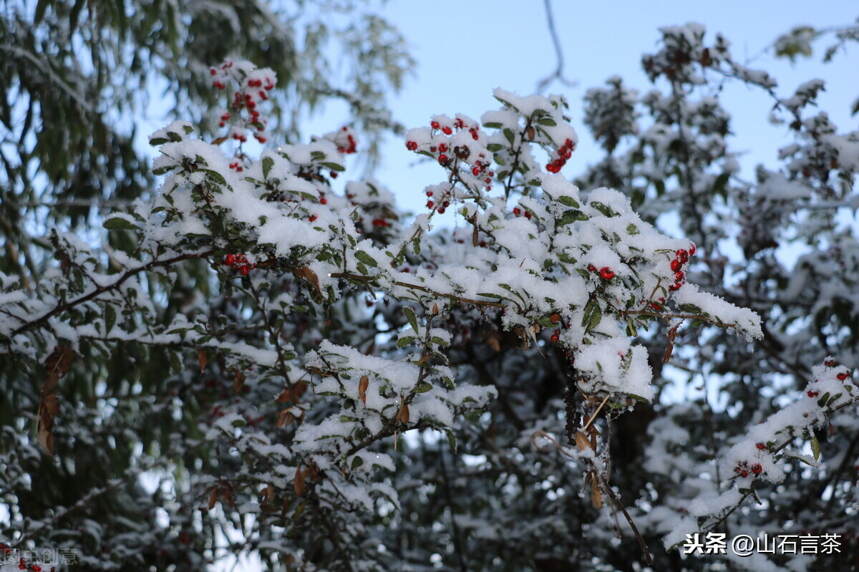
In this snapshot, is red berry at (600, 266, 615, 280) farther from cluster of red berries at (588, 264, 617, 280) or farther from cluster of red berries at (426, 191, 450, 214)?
cluster of red berries at (426, 191, 450, 214)

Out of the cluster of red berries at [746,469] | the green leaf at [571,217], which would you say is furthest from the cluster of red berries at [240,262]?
the cluster of red berries at [746,469]

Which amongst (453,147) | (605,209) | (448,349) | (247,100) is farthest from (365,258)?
(448,349)

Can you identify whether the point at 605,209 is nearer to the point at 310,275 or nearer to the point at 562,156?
the point at 562,156

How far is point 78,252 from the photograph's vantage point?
7.71 ft

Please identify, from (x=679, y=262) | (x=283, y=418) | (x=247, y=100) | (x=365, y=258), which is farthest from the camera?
(x=247, y=100)

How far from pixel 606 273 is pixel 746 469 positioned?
815 mm

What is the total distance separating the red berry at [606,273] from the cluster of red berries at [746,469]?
0.78 meters

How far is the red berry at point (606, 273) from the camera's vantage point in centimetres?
168

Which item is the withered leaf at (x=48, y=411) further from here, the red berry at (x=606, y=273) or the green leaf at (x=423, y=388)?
the red berry at (x=606, y=273)

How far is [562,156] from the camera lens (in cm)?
225

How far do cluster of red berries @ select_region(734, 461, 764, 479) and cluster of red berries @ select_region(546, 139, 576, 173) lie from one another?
3.06 ft

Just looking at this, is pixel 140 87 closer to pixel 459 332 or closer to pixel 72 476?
pixel 72 476

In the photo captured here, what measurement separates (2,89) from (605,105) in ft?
9.44

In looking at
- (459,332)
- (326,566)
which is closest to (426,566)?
(326,566)
